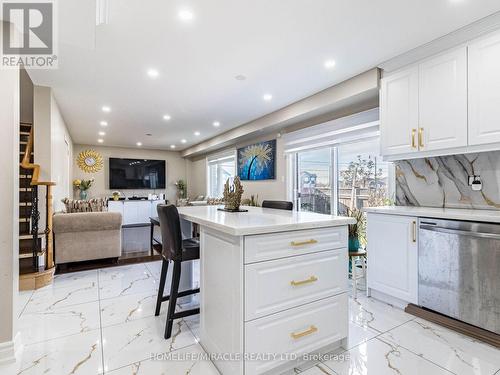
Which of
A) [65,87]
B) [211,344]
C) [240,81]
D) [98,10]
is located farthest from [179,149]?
[211,344]

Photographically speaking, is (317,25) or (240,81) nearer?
(317,25)

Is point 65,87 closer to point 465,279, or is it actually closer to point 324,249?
point 324,249

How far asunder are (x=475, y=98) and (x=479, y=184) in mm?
811

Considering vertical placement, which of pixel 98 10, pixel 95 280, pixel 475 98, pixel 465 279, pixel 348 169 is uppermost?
pixel 98 10

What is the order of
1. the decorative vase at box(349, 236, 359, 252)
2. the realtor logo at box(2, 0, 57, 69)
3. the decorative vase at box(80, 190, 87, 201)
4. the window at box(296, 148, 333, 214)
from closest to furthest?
the realtor logo at box(2, 0, 57, 69), the decorative vase at box(349, 236, 359, 252), the window at box(296, 148, 333, 214), the decorative vase at box(80, 190, 87, 201)

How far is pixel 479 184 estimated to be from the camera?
2463 mm

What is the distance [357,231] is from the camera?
3170 mm

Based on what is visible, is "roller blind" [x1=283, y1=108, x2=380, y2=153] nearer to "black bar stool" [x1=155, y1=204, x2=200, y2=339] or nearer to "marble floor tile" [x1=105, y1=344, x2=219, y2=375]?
"black bar stool" [x1=155, y1=204, x2=200, y2=339]

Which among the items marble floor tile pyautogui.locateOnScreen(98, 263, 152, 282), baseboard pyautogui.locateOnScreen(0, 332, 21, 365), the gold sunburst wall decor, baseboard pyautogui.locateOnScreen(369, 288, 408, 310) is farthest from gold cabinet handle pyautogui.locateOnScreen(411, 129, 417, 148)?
the gold sunburst wall decor

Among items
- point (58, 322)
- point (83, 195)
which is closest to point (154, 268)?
point (58, 322)

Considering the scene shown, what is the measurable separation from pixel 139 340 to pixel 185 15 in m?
2.55

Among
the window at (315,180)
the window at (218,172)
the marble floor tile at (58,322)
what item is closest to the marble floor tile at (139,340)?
the marble floor tile at (58,322)

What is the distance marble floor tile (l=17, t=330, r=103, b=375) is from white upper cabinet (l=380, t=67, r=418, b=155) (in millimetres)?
3171

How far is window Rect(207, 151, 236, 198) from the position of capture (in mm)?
7348
